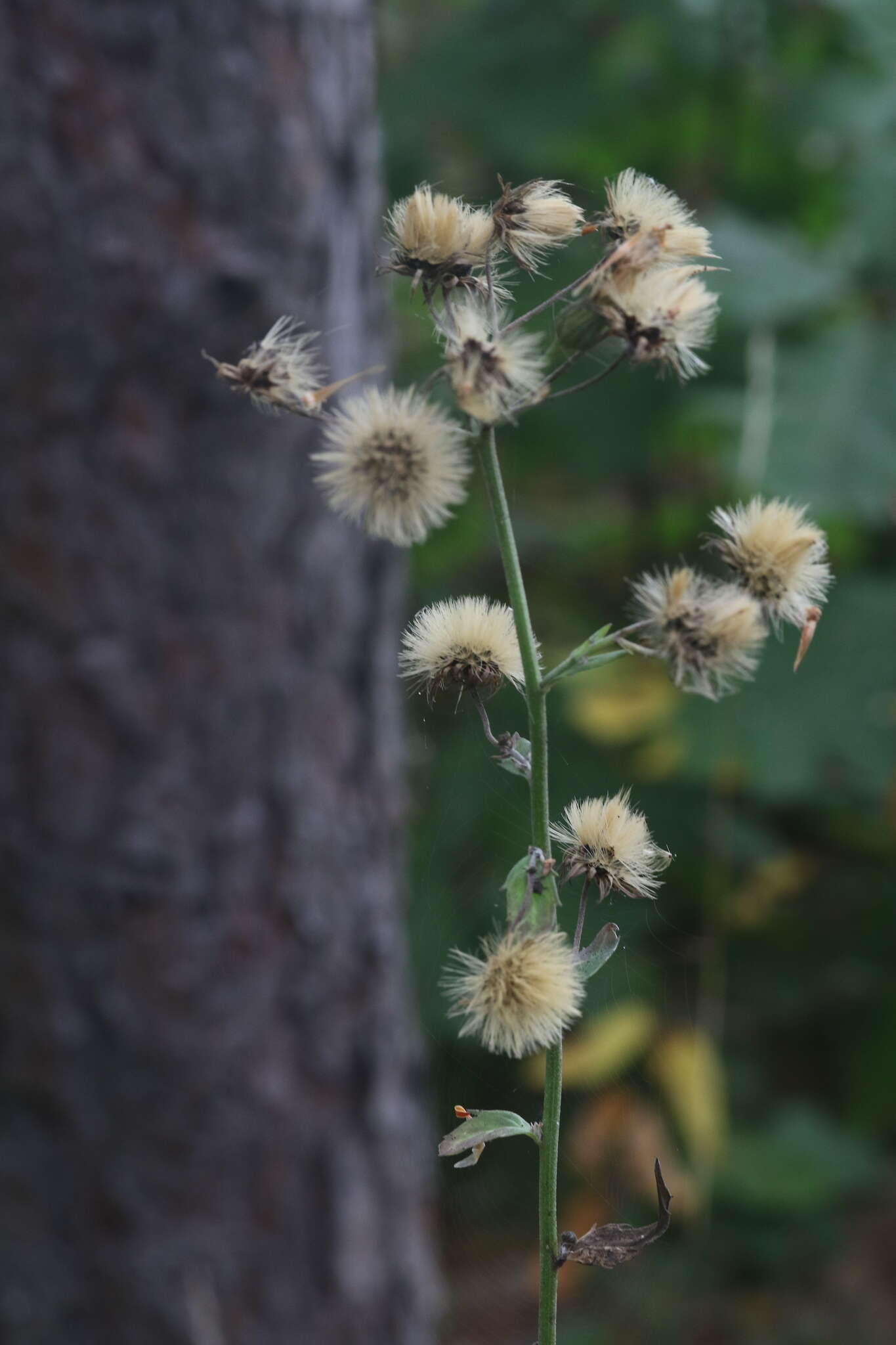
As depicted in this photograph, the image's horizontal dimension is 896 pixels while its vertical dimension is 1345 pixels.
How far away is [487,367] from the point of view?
1.40ft

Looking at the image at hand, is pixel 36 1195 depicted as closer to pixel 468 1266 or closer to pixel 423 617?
pixel 468 1266

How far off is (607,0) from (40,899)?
1.95 m

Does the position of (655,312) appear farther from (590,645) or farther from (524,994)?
(524,994)

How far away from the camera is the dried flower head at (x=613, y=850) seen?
45 cm

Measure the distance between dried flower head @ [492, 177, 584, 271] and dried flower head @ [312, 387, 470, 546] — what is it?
0.08m

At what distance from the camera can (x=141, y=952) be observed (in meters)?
1.79

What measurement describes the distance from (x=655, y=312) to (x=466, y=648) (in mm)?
147

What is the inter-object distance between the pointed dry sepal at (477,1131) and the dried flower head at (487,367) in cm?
26

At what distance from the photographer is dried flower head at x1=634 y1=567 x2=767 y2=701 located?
0.41 metres

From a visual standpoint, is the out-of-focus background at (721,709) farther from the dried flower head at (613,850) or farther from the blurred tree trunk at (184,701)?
the dried flower head at (613,850)

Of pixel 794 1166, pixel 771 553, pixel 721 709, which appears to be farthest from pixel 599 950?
pixel 794 1166

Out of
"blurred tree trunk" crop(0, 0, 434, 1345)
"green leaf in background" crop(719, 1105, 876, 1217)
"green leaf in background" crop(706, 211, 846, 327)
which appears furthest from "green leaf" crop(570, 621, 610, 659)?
"green leaf in background" crop(719, 1105, 876, 1217)

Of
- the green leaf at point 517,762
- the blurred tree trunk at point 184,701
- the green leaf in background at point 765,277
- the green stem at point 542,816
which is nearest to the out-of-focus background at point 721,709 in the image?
the green leaf in background at point 765,277

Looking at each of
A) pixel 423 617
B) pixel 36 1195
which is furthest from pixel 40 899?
pixel 423 617
